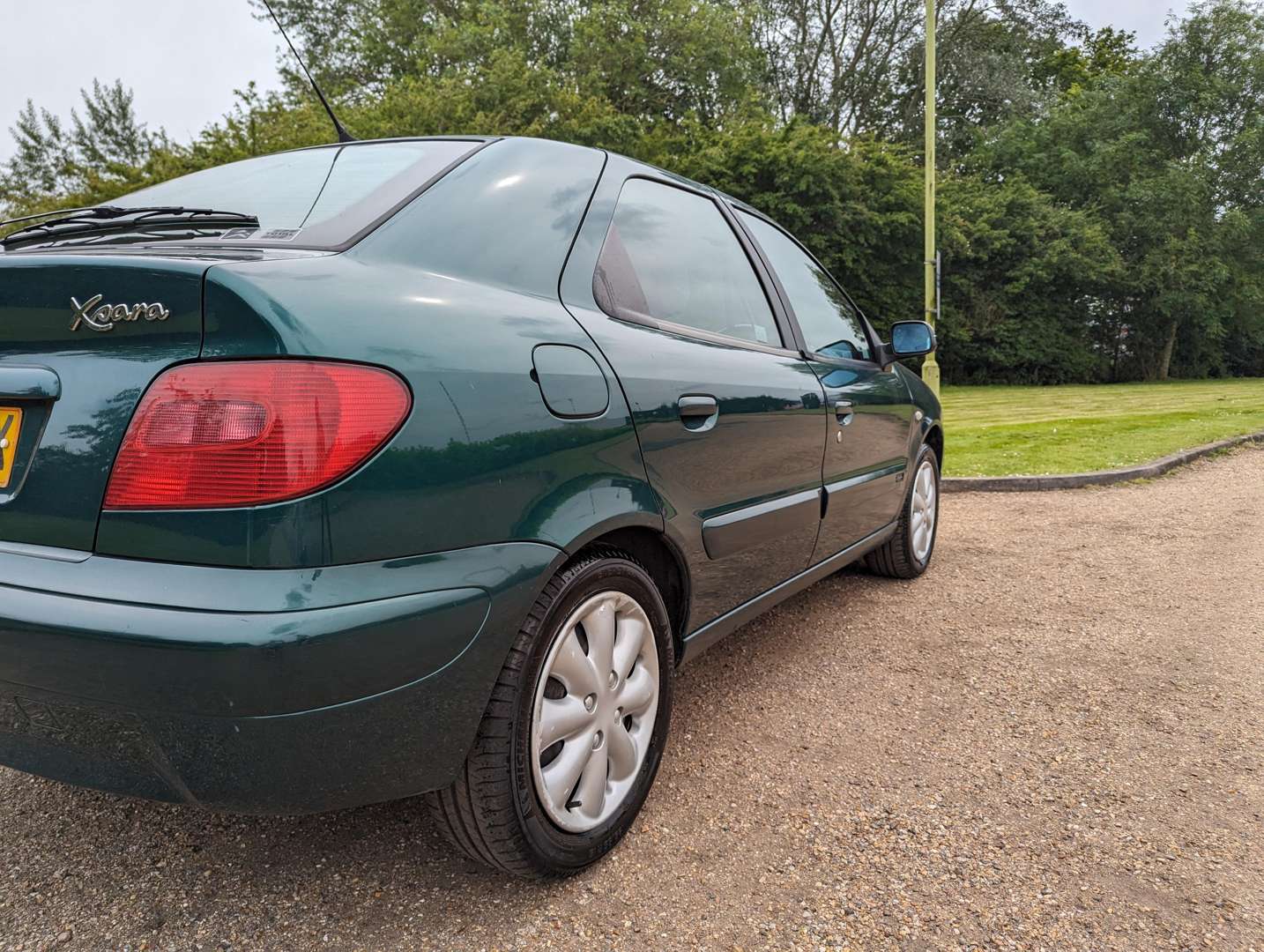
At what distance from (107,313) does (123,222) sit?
1.61 ft

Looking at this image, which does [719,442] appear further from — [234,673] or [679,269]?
[234,673]

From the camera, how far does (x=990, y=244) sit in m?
25.8

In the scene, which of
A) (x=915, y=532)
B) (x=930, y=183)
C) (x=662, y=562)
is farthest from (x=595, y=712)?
(x=930, y=183)

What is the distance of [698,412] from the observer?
2.17m

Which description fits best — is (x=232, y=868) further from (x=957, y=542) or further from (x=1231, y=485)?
(x=1231, y=485)

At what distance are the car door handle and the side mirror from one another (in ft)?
5.82

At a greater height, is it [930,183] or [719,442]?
[930,183]

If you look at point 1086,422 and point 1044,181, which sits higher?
point 1044,181

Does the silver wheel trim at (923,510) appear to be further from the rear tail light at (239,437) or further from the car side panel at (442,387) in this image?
the rear tail light at (239,437)

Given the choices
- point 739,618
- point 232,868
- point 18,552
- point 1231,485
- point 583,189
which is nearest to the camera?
point 18,552

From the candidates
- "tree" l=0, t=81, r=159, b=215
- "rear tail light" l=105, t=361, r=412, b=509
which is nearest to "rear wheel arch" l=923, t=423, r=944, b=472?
"rear tail light" l=105, t=361, r=412, b=509

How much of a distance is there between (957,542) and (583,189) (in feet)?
12.9

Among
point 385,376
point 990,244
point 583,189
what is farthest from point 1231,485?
point 990,244

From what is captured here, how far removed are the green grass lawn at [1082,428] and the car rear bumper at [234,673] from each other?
22.4 feet
